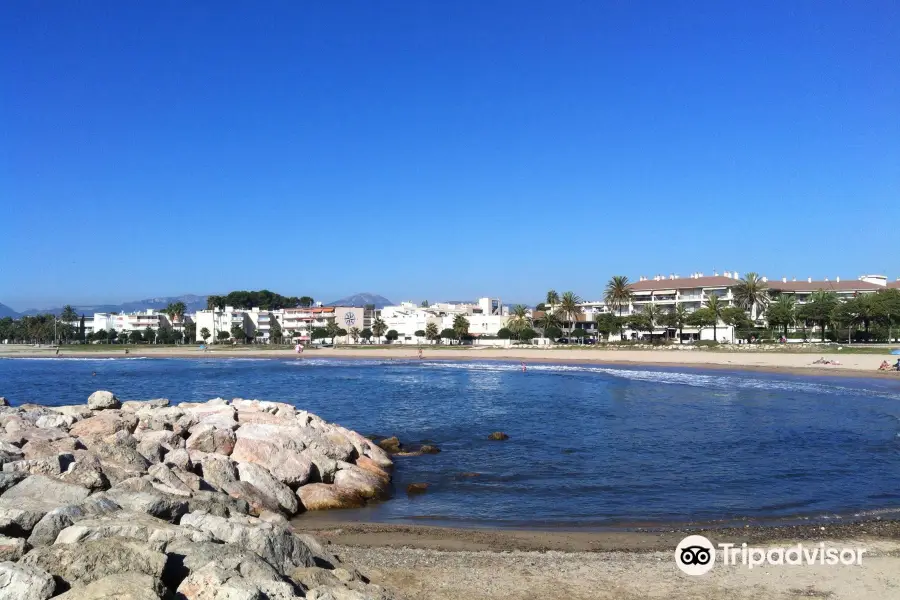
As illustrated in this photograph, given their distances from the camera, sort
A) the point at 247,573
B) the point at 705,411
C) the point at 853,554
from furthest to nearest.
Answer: the point at 705,411, the point at 853,554, the point at 247,573

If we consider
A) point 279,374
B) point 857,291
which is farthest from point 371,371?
point 857,291

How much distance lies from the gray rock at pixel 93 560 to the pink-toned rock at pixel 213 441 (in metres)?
9.04

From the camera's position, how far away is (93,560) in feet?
21.5

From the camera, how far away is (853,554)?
10.5m

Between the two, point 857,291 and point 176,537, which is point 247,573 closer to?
point 176,537

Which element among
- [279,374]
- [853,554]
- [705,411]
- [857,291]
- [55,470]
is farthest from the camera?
[857,291]

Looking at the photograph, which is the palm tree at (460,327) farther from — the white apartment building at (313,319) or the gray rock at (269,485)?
the gray rock at (269,485)

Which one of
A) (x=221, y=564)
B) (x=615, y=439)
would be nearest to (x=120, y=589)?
(x=221, y=564)

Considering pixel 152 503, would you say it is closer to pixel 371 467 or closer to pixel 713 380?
pixel 371 467

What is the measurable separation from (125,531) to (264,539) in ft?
5.00

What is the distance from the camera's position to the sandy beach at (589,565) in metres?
9.02

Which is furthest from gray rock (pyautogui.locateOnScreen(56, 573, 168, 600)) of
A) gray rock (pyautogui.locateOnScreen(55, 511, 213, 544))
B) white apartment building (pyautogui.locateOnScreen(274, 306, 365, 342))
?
white apartment building (pyautogui.locateOnScreen(274, 306, 365, 342))

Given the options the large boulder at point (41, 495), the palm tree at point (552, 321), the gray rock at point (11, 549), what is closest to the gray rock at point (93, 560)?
the gray rock at point (11, 549)

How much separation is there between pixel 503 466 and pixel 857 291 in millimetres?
101441
